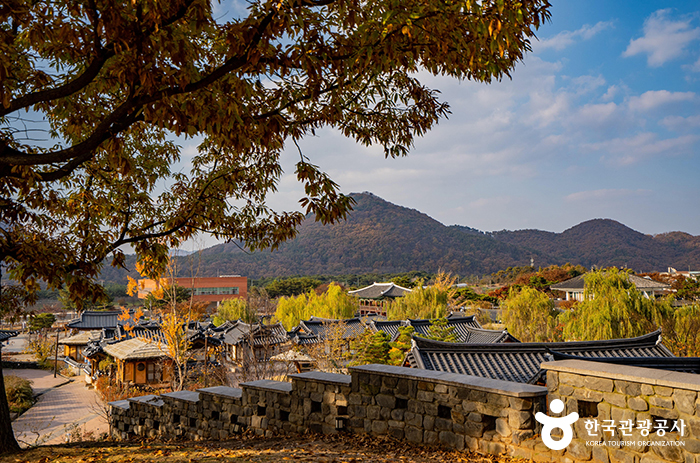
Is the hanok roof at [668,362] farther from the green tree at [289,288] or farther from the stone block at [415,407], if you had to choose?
the green tree at [289,288]

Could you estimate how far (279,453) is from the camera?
5066mm

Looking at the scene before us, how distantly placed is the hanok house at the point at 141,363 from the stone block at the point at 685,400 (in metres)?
20.5

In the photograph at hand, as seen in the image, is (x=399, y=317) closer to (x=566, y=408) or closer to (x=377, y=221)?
(x=566, y=408)

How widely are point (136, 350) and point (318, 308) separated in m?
21.9

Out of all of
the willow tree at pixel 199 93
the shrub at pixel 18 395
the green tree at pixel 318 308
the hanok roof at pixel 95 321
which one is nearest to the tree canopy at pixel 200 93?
the willow tree at pixel 199 93

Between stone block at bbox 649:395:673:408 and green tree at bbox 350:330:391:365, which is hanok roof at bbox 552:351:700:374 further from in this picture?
green tree at bbox 350:330:391:365

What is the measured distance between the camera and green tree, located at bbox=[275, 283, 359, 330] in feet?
132

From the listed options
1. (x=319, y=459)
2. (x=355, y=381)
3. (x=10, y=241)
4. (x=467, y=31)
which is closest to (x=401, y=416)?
(x=355, y=381)

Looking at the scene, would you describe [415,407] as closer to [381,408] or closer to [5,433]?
[381,408]

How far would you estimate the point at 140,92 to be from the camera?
11.1 ft

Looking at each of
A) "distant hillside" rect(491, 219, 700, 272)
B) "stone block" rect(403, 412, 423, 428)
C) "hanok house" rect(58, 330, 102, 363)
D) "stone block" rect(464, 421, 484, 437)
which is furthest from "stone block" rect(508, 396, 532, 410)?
"distant hillside" rect(491, 219, 700, 272)

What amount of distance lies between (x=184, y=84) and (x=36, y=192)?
13.2 feet

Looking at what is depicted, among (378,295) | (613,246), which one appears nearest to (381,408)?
(378,295)

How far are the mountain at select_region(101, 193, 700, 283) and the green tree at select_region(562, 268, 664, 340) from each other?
10532cm
